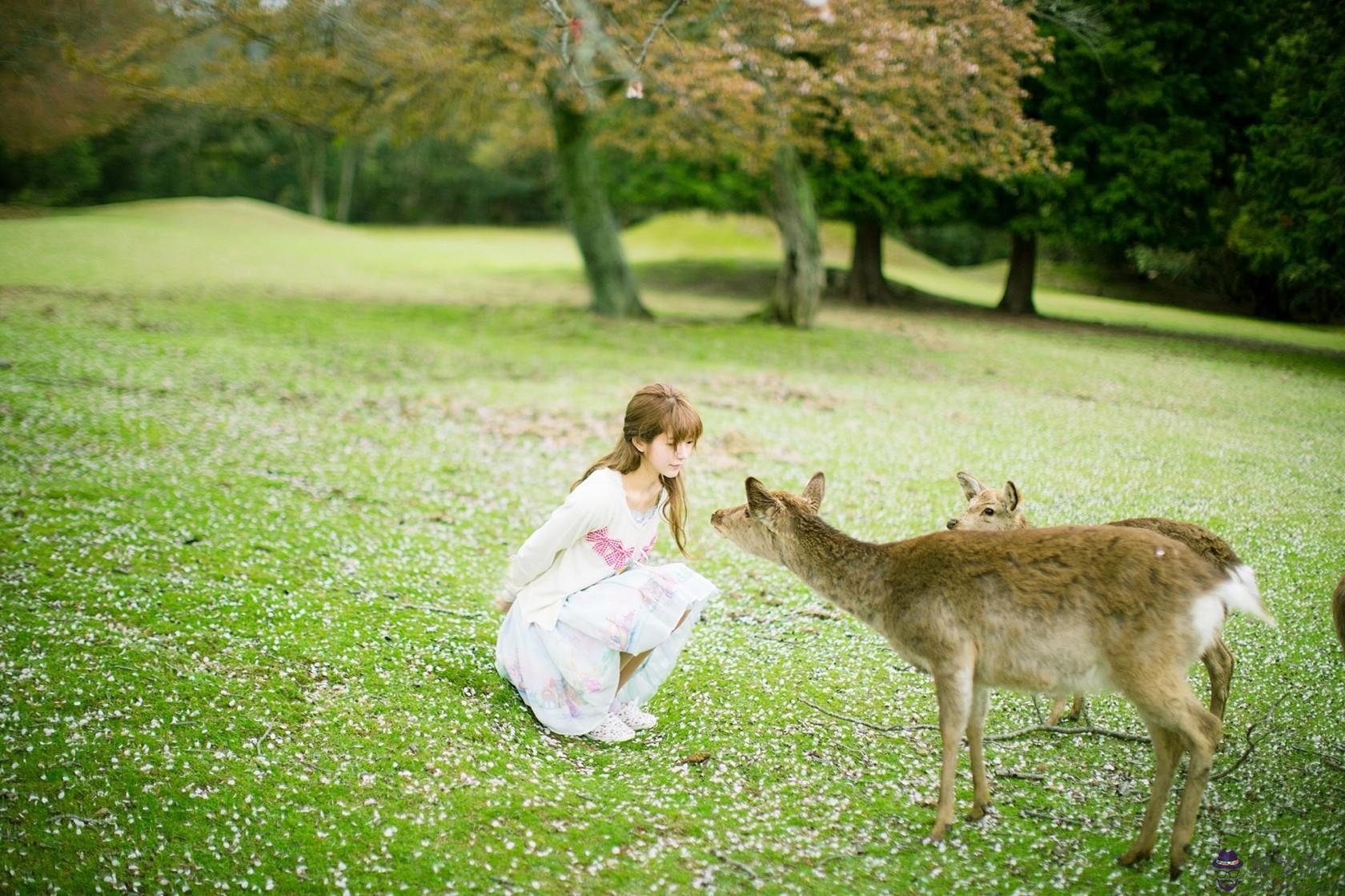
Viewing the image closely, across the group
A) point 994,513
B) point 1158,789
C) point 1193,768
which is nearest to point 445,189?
point 994,513

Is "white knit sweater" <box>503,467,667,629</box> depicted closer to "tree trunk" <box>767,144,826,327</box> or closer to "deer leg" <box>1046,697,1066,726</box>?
"deer leg" <box>1046,697,1066,726</box>

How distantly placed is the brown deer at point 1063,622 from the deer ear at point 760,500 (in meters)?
0.74

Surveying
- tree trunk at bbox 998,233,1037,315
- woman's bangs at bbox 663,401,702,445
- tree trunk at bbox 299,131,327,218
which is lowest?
woman's bangs at bbox 663,401,702,445

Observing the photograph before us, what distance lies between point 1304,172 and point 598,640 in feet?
60.2

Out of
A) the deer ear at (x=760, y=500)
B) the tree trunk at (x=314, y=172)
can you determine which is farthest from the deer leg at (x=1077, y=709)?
the tree trunk at (x=314, y=172)

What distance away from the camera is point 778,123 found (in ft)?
68.2

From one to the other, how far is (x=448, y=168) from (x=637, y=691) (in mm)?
76369

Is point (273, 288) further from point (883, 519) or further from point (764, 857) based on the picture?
point (764, 857)

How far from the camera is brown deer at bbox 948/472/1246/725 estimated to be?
5883mm

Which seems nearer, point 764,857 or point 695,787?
point 764,857

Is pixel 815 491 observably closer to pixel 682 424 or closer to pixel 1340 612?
pixel 682 424

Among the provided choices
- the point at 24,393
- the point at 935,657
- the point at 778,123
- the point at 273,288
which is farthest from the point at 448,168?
the point at 935,657

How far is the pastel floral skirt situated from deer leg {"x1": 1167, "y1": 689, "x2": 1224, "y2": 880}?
2803mm

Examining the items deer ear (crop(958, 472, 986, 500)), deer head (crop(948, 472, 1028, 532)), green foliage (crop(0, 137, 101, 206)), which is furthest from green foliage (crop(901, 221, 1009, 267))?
deer head (crop(948, 472, 1028, 532))
